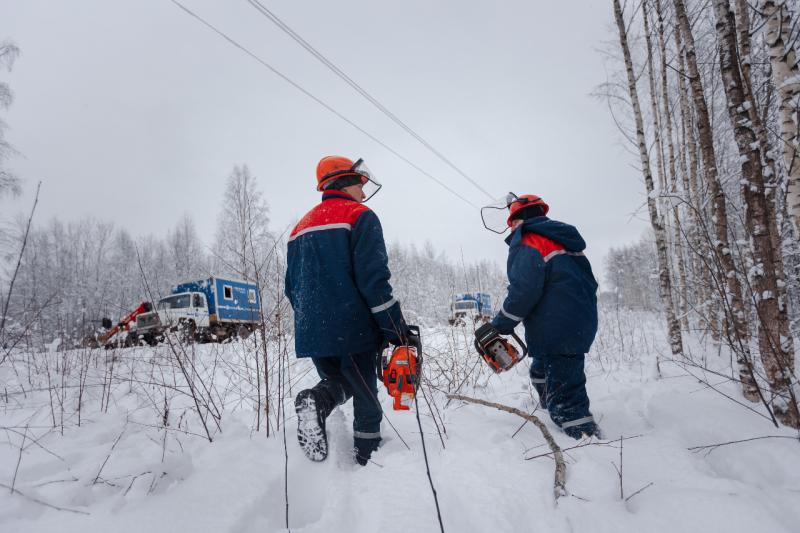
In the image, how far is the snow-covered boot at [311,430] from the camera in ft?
6.24

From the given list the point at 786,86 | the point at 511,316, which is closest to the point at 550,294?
the point at 511,316

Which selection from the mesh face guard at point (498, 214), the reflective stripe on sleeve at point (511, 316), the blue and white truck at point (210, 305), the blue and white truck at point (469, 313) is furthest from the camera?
the blue and white truck at point (210, 305)

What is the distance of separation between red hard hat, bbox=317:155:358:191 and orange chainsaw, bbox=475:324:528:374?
→ 1.52 m

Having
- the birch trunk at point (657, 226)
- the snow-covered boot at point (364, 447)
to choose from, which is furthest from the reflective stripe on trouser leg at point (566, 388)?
the birch trunk at point (657, 226)

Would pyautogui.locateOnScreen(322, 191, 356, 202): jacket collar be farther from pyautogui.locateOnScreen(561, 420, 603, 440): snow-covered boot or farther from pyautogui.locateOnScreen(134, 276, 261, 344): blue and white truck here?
pyautogui.locateOnScreen(134, 276, 261, 344): blue and white truck

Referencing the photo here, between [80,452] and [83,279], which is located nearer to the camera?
[80,452]

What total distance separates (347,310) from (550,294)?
146 cm

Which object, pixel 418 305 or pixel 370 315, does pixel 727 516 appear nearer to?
pixel 370 315

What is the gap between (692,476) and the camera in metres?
1.51

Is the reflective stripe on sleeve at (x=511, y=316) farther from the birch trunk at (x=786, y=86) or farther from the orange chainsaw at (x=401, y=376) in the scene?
the birch trunk at (x=786, y=86)

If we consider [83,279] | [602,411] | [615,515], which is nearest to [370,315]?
[615,515]

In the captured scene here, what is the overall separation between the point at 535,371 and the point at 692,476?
1.41 meters

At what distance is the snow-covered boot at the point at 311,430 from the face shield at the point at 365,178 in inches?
60.5

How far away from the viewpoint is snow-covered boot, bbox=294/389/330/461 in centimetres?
190
